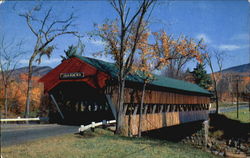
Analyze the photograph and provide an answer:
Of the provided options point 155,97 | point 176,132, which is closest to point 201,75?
point 176,132

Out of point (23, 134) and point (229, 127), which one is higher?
point (23, 134)

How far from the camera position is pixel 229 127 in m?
30.9

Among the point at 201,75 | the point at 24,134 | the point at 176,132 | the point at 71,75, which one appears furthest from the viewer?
the point at 201,75

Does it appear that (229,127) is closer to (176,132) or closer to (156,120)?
(176,132)

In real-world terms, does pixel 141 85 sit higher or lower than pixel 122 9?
lower

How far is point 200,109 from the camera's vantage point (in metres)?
32.1

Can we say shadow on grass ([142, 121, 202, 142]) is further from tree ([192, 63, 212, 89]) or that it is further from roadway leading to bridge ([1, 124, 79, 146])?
tree ([192, 63, 212, 89])

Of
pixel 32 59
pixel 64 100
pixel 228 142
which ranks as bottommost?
pixel 228 142

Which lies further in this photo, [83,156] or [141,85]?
[141,85]

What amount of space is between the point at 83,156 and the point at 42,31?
16658 mm

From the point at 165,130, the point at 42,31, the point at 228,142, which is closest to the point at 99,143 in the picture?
the point at 42,31

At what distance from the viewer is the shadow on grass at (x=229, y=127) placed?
29.0 metres

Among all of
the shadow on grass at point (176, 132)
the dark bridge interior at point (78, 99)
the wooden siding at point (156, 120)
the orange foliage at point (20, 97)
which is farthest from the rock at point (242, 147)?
the orange foliage at point (20, 97)

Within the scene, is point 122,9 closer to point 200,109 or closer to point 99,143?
point 99,143
